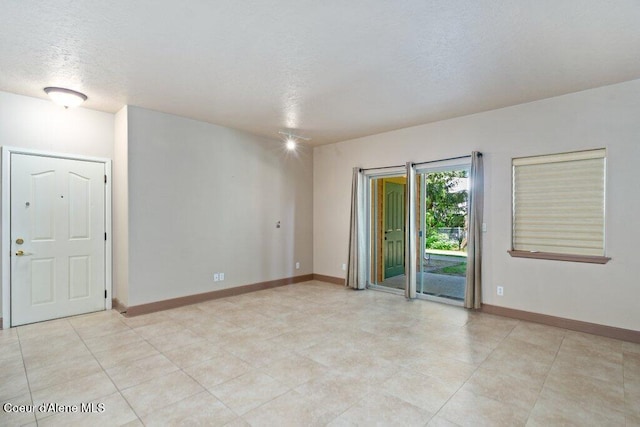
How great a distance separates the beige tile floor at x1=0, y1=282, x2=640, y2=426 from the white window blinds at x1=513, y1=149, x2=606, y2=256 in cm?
109

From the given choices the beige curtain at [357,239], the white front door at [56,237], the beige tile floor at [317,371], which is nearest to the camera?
the beige tile floor at [317,371]

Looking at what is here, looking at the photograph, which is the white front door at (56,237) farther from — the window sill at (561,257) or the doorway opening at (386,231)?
the window sill at (561,257)

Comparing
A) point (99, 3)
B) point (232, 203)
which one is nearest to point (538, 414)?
point (99, 3)

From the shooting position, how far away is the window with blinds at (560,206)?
375cm

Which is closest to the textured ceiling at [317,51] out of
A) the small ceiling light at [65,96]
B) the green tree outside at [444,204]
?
the small ceiling light at [65,96]

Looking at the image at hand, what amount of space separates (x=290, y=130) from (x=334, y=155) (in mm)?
1319

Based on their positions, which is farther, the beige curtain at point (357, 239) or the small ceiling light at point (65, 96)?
the beige curtain at point (357, 239)

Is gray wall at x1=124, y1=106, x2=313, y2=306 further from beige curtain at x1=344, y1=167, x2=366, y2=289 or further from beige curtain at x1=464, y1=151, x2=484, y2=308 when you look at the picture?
beige curtain at x1=464, y1=151, x2=484, y2=308

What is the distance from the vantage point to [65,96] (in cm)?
376

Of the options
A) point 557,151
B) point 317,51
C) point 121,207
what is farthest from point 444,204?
point 121,207

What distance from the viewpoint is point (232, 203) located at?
18.1 feet

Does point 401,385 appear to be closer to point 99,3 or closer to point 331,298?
point 331,298

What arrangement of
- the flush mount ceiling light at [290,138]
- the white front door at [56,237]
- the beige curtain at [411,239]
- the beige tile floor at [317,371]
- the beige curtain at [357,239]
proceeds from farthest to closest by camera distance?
1. the beige curtain at [357,239]
2. the flush mount ceiling light at [290,138]
3. the beige curtain at [411,239]
4. the white front door at [56,237]
5. the beige tile floor at [317,371]

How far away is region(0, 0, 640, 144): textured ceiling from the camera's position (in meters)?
2.30
